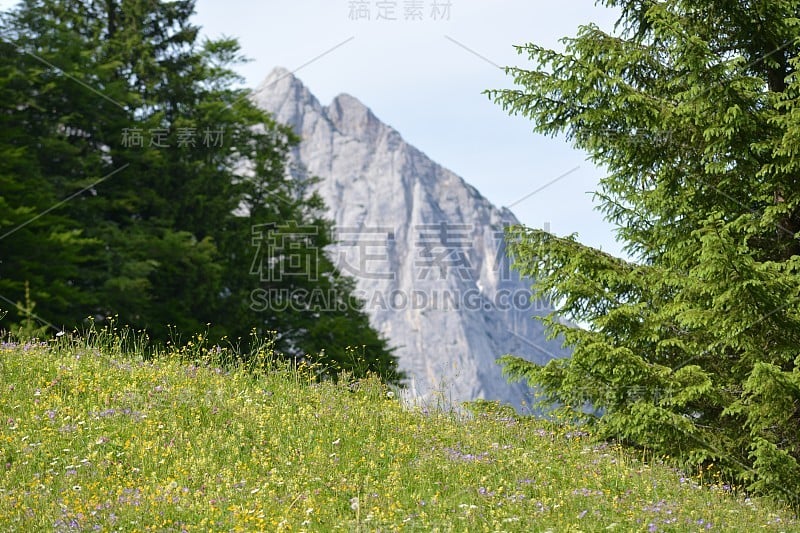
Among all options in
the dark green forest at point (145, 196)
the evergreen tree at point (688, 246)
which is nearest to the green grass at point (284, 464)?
the evergreen tree at point (688, 246)

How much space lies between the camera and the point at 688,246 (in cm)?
1040

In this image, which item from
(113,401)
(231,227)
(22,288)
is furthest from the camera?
(231,227)

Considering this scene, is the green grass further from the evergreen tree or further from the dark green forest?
the dark green forest

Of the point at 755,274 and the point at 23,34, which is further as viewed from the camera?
the point at 23,34

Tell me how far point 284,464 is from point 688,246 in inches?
247

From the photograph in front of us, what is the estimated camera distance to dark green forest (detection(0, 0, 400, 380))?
22312 millimetres

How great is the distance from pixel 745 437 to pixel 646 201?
3.59 meters

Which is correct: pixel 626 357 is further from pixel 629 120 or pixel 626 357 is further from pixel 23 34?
pixel 23 34

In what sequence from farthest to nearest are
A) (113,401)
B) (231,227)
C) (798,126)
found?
1. (231,227)
2. (798,126)
3. (113,401)

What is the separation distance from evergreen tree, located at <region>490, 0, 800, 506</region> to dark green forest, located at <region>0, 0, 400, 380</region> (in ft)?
37.7

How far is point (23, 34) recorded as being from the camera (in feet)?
82.7

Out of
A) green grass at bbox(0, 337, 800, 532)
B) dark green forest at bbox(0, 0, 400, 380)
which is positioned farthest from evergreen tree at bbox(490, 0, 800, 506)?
dark green forest at bbox(0, 0, 400, 380)

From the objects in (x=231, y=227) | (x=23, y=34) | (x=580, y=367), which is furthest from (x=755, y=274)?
(x=23, y=34)

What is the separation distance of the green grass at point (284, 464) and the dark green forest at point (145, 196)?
470 inches
